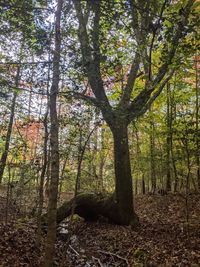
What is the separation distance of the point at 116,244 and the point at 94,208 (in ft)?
8.19

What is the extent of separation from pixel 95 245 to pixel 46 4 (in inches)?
266

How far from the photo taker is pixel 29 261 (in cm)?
685

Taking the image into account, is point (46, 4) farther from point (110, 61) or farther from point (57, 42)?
point (110, 61)

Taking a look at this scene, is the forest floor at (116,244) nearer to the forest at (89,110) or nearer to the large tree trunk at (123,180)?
the forest at (89,110)

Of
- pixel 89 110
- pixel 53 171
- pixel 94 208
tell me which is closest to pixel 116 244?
pixel 94 208

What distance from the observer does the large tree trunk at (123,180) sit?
1043 centimetres

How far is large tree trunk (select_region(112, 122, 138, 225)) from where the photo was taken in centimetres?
1043

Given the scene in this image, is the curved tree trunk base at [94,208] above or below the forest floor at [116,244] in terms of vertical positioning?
above

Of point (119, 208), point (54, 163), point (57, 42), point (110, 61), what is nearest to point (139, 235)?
point (119, 208)

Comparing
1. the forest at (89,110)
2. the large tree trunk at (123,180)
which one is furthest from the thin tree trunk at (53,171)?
the large tree trunk at (123,180)

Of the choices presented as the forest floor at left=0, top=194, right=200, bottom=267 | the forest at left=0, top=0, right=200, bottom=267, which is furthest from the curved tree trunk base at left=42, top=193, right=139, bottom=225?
the forest floor at left=0, top=194, right=200, bottom=267

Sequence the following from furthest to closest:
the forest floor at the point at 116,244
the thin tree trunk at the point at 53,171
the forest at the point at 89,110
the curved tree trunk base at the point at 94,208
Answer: the curved tree trunk base at the point at 94,208, the forest floor at the point at 116,244, the thin tree trunk at the point at 53,171, the forest at the point at 89,110

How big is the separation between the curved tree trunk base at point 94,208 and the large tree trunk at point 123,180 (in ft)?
0.38

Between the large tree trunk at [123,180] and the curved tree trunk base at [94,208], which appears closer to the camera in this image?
the large tree trunk at [123,180]
